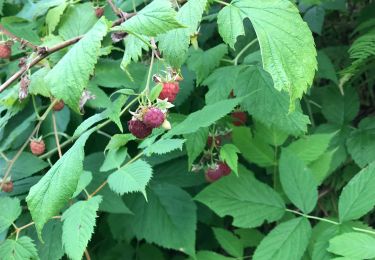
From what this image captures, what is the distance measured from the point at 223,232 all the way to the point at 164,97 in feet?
1.77

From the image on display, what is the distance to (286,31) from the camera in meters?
0.85

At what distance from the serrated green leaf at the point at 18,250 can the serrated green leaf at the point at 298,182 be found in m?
0.63

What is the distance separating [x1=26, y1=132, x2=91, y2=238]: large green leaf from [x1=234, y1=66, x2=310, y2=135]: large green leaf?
0.43 meters

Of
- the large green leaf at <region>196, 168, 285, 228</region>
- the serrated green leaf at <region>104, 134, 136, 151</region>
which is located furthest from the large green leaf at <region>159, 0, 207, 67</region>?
the large green leaf at <region>196, 168, 285, 228</region>

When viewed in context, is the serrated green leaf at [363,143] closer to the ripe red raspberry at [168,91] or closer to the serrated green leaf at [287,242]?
the serrated green leaf at [287,242]

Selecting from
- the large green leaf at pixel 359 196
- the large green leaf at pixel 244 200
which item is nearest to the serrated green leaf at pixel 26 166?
the large green leaf at pixel 244 200

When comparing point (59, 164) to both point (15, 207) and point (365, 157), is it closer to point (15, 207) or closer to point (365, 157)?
point (15, 207)

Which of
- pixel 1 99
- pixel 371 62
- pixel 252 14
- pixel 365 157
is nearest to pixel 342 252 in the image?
pixel 365 157

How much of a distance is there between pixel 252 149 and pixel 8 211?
67cm

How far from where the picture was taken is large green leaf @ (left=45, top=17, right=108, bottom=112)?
2.66ft

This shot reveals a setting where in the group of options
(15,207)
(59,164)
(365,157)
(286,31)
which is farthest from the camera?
(365,157)

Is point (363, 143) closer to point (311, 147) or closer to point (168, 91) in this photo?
point (311, 147)

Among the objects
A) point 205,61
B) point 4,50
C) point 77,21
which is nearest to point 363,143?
point 205,61

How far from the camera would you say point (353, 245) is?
3.35 ft
